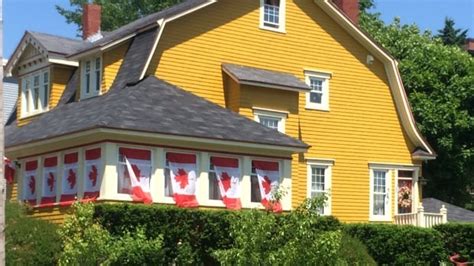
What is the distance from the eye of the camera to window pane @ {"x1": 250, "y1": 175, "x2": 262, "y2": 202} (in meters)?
27.9

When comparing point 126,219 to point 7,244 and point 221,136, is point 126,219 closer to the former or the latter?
point 7,244

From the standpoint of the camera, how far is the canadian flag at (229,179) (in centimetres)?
2692

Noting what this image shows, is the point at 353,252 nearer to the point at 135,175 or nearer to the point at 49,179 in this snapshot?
the point at 135,175

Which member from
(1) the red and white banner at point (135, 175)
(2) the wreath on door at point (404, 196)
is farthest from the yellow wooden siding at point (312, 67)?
(1) the red and white banner at point (135, 175)

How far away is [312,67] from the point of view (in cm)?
3406

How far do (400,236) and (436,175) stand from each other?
20.4 metres

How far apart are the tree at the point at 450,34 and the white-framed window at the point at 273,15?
1593 inches

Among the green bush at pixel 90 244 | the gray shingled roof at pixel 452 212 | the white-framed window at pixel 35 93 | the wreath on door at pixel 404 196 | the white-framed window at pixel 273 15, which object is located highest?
the white-framed window at pixel 273 15

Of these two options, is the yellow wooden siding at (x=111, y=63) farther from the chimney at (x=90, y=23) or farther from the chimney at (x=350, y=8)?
the chimney at (x=350, y=8)

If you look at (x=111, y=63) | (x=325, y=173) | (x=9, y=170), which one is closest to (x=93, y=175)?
(x=9, y=170)

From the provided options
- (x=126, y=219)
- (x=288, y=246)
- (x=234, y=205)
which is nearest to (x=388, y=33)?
(x=234, y=205)

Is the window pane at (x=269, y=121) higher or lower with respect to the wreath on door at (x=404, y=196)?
higher

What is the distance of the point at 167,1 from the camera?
61.0 metres

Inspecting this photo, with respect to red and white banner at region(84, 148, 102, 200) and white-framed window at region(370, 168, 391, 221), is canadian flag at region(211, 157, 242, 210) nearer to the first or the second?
red and white banner at region(84, 148, 102, 200)
